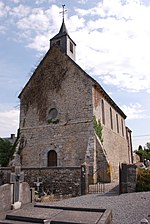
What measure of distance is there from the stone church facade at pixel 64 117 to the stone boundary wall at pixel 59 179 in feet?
8.06

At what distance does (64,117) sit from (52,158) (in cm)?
362

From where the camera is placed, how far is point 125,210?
792cm

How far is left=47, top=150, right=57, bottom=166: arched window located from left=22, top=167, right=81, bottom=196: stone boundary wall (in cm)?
349

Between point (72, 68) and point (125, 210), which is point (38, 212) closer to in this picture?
point (125, 210)

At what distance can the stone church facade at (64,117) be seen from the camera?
1775 centimetres

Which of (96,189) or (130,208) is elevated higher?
(130,208)

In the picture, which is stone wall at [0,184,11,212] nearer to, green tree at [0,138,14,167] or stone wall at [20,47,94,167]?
stone wall at [20,47,94,167]

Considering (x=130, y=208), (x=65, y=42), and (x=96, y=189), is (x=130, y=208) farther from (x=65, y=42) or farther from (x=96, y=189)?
(x=65, y=42)

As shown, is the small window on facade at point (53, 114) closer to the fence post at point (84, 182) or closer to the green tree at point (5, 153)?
the green tree at point (5, 153)

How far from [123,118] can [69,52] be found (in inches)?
485

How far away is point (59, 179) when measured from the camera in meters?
14.7

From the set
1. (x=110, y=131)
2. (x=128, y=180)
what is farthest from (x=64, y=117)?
(x=128, y=180)

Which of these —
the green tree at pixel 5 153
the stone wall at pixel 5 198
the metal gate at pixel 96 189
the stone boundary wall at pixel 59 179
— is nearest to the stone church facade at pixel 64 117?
the metal gate at pixel 96 189

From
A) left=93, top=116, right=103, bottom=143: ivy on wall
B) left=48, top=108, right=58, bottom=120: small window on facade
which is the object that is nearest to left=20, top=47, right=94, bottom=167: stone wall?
left=48, top=108, right=58, bottom=120: small window on facade
